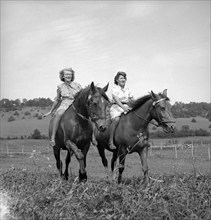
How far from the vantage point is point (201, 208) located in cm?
547

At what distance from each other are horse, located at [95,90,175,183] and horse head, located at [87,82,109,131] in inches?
47.2

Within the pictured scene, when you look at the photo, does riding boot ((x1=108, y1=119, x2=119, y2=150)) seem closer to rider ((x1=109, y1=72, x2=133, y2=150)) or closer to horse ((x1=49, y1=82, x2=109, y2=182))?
rider ((x1=109, y1=72, x2=133, y2=150))

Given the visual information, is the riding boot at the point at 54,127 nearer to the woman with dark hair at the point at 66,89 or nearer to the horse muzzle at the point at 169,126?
the woman with dark hair at the point at 66,89

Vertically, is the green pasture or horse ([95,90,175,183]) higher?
horse ([95,90,175,183])

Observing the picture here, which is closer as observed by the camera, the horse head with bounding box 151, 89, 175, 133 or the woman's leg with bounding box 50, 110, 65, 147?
the horse head with bounding box 151, 89, 175, 133

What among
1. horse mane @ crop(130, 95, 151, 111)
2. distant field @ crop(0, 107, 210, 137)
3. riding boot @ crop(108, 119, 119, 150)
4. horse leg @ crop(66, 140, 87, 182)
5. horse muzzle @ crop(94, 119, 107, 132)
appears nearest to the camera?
horse muzzle @ crop(94, 119, 107, 132)

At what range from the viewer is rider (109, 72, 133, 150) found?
958 cm

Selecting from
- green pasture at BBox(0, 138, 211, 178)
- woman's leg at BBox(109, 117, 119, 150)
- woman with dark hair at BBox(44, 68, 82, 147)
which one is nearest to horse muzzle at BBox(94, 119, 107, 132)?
green pasture at BBox(0, 138, 211, 178)

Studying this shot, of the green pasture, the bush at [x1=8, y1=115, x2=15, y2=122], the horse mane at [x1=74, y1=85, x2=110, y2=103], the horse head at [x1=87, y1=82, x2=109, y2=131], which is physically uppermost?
the bush at [x1=8, y1=115, x2=15, y2=122]

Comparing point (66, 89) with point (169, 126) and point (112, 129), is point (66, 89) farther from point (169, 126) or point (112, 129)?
point (169, 126)

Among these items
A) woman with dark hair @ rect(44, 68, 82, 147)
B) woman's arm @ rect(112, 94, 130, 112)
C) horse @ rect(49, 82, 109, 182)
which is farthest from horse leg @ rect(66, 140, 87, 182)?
woman's arm @ rect(112, 94, 130, 112)

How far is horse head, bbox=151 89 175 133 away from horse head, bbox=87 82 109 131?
1359 millimetres

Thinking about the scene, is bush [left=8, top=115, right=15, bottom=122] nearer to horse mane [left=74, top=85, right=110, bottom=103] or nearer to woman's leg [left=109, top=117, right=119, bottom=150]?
woman's leg [left=109, top=117, right=119, bottom=150]

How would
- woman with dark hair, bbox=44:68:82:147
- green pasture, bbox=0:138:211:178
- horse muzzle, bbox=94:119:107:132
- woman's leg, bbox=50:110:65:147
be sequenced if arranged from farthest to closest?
green pasture, bbox=0:138:211:178 → woman with dark hair, bbox=44:68:82:147 → woman's leg, bbox=50:110:65:147 → horse muzzle, bbox=94:119:107:132
